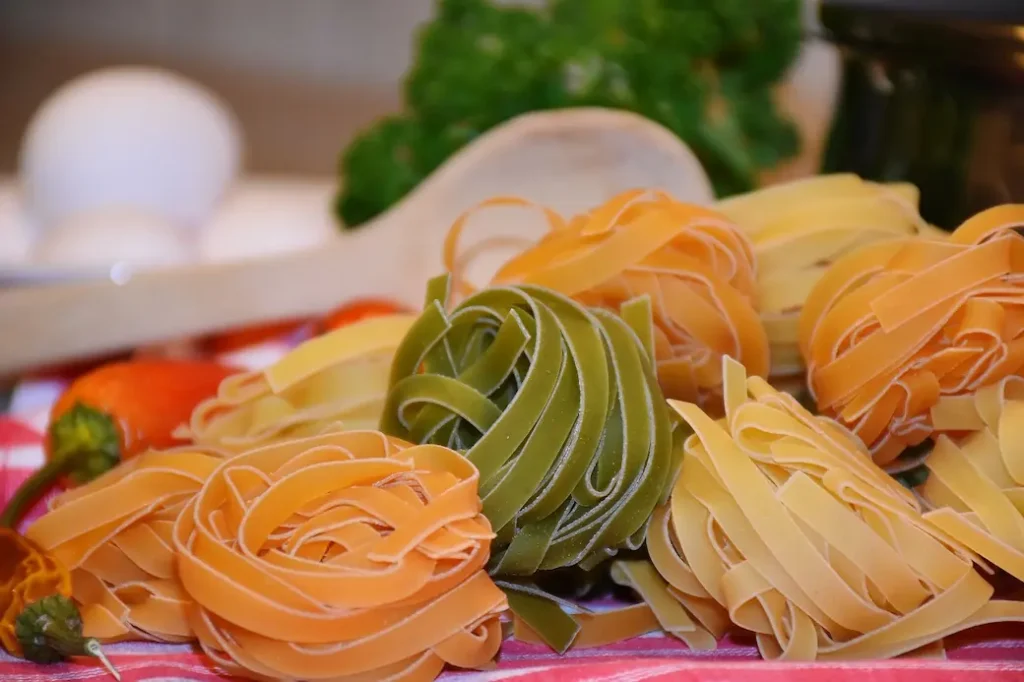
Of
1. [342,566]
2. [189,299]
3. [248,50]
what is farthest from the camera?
[248,50]

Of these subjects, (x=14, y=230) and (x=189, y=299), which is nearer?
(x=189, y=299)

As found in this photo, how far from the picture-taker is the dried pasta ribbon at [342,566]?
0.24 meters

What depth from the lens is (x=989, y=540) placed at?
255mm

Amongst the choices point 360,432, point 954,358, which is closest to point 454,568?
point 360,432

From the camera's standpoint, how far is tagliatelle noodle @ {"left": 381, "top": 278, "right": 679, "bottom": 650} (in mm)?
262

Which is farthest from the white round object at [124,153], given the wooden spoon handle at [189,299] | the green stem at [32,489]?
the green stem at [32,489]

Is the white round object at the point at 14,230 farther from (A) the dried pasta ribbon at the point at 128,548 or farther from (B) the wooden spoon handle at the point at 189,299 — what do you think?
(A) the dried pasta ribbon at the point at 128,548

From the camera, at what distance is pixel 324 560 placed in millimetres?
247

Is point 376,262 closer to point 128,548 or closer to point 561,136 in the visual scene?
point 561,136

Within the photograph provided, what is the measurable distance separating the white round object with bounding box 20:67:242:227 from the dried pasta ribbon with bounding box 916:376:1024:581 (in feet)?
1.56

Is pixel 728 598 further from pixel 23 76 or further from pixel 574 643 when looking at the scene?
pixel 23 76

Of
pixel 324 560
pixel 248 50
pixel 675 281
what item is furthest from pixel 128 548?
pixel 248 50

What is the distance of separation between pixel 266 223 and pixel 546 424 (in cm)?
39

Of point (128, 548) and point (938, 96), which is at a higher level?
point (938, 96)
